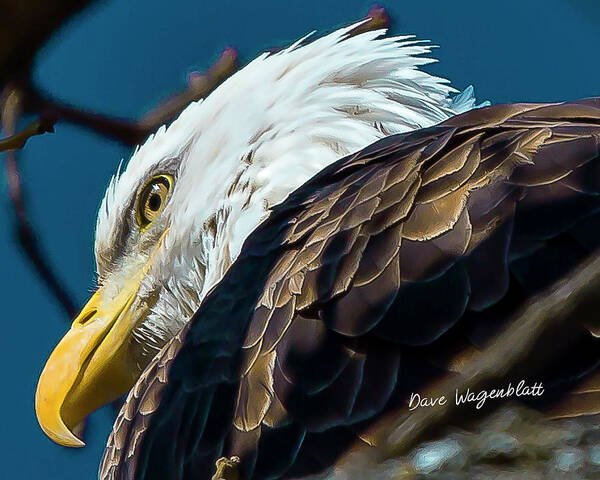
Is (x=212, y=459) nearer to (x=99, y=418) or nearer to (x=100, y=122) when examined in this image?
(x=100, y=122)

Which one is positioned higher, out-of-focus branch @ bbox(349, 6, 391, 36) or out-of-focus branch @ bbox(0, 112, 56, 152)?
out-of-focus branch @ bbox(0, 112, 56, 152)

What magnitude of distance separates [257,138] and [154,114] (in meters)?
0.25

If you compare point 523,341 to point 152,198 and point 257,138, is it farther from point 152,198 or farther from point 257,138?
point 152,198

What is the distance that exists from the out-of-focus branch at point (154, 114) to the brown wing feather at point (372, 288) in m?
0.33

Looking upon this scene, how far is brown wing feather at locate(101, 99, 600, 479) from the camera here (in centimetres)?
104

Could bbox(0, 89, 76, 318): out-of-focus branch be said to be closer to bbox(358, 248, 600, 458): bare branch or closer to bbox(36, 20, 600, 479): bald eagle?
bbox(36, 20, 600, 479): bald eagle

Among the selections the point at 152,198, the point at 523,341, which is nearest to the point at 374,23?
the point at 152,198

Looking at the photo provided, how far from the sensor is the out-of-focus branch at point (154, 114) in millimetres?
1306

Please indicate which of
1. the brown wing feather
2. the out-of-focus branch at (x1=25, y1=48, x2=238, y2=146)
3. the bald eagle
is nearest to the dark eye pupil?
the out-of-focus branch at (x1=25, y1=48, x2=238, y2=146)

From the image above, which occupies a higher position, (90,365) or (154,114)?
(154,114)

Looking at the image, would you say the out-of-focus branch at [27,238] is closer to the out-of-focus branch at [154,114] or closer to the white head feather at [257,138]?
the white head feather at [257,138]

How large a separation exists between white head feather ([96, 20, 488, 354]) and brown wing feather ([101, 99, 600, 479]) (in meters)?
0.54

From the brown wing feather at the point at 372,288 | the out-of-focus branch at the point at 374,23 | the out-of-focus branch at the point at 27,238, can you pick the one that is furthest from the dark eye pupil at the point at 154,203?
the brown wing feather at the point at 372,288

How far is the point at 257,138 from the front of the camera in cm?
191
